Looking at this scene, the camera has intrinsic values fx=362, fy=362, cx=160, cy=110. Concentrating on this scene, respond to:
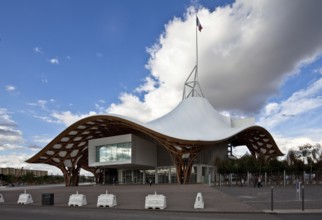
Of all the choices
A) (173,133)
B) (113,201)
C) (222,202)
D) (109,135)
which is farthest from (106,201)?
(109,135)

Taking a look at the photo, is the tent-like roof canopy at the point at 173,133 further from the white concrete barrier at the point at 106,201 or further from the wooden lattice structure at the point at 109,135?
the white concrete barrier at the point at 106,201

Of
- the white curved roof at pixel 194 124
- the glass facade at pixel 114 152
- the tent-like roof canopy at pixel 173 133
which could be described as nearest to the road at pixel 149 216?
the tent-like roof canopy at pixel 173 133

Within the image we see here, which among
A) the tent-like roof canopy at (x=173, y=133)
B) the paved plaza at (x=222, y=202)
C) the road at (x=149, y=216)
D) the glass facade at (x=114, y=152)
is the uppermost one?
the tent-like roof canopy at (x=173, y=133)

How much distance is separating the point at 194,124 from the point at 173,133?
221 inches

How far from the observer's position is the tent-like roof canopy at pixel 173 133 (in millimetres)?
50094

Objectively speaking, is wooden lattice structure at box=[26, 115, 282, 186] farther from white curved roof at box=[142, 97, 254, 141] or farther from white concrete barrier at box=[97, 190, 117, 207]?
white concrete barrier at box=[97, 190, 117, 207]

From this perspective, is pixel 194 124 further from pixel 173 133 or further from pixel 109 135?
pixel 109 135

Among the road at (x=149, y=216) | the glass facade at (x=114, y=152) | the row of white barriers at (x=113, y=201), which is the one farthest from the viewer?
the glass facade at (x=114, y=152)

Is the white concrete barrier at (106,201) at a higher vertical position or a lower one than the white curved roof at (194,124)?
lower

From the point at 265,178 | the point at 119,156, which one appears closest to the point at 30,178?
the point at 119,156

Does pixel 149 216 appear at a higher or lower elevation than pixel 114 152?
lower

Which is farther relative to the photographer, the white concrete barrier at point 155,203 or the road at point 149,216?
the white concrete barrier at point 155,203

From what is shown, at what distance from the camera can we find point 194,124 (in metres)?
54.6

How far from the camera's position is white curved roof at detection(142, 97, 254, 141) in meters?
50.6
